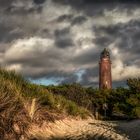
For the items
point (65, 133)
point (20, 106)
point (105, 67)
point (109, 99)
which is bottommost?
point (65, 133)

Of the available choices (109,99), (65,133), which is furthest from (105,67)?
(65,133)

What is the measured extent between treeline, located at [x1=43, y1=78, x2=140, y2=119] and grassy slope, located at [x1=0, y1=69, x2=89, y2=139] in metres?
22.8

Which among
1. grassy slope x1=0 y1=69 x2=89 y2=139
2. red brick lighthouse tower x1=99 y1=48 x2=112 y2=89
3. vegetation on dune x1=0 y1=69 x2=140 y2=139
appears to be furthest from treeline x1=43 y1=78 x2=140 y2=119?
red brick lighthouse tower x1=99 y1=48 x2=112 y2=89

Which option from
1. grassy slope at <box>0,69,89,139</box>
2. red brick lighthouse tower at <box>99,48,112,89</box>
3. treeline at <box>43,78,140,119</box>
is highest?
red brick lighthouse tower at <box>99,48,112,89</box>

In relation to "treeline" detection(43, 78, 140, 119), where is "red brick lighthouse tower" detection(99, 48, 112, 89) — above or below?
above

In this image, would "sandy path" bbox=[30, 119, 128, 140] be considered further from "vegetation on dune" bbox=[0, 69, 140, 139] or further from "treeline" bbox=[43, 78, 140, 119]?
"treeline" bbox=[43, 78, 140, 119]

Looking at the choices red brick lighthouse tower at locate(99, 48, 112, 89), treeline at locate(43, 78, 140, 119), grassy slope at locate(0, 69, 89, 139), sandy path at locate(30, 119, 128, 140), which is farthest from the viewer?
red brick lighthouse tower at locate(99, 48, 112, 89)

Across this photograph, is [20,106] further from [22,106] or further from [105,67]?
[105,67]

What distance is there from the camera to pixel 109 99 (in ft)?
162

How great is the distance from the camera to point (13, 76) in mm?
16891

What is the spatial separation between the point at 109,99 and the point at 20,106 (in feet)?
119

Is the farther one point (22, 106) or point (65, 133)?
point (65, 133)

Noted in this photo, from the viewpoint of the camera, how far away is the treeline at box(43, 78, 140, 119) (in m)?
42.8

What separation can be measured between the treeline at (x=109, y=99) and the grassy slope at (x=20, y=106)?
22.8 metres
